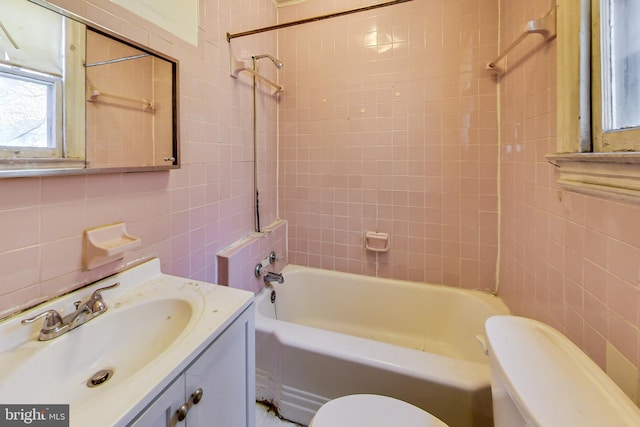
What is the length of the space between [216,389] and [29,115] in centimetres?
89

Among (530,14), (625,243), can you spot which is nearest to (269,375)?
(625,243)

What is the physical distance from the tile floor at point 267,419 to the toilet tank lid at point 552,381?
1098 mm

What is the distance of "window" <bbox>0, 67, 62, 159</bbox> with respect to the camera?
26.4 inches

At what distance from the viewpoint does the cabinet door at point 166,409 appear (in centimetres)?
54

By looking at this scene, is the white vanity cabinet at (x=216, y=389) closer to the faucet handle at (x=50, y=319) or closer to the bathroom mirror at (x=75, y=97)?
the faucet handle at (x=50, y=319)

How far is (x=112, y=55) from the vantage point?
0.92m

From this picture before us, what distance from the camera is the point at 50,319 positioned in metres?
0.71

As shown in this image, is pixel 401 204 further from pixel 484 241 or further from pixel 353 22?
pixel 353 22

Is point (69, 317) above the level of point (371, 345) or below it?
above

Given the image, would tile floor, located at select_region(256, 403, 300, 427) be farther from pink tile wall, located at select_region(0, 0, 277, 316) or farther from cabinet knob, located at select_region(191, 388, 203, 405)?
cabinet knob, located at select_region(191, 388, 203, 405)

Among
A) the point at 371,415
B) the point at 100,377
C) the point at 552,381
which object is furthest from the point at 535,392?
the point at 100,377

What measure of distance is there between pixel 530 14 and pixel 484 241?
4.10 ft

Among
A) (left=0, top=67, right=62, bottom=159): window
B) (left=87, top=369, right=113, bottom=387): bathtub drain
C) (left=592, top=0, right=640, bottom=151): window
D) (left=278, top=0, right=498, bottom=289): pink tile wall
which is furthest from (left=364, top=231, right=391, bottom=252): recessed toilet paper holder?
(left=0, top=67, right=62, bottom=159): window

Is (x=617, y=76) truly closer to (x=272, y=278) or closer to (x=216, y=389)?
(x=216, y=389)
